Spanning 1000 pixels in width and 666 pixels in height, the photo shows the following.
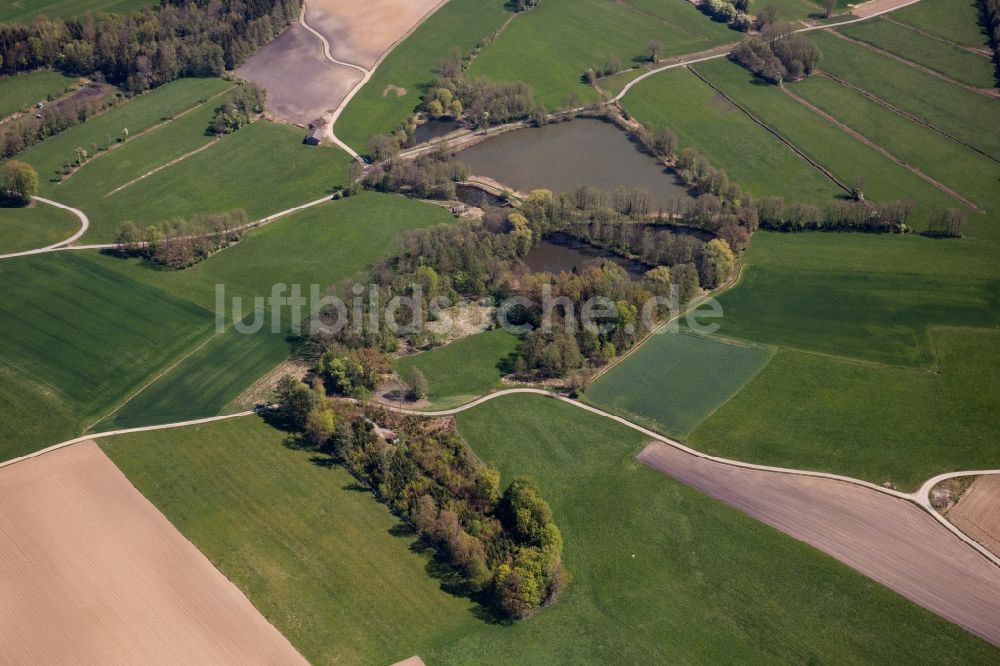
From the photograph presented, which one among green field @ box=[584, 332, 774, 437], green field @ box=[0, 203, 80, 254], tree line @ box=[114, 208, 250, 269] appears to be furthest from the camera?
green field @ box=[0, 203, 80, 254]

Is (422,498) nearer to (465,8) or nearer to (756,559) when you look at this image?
(756,559)

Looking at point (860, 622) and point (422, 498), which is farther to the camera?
point (422, 498)

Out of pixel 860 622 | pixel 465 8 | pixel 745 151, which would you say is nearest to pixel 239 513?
pixel 860 622

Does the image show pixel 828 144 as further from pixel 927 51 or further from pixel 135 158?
pixel 135 158

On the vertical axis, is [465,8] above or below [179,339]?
above

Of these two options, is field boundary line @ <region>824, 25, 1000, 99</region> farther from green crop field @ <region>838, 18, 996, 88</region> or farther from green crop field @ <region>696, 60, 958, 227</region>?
green crop field @ <region>696, 60, 958, 227</region>

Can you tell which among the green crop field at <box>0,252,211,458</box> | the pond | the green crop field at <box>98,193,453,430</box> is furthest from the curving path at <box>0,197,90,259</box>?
the pond

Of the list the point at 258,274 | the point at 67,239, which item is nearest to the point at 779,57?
the point at 258,274
